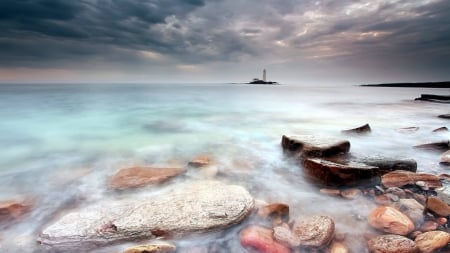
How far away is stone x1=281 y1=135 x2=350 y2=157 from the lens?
15.0ft

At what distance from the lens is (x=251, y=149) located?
6.11m

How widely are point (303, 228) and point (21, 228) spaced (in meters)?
3.18

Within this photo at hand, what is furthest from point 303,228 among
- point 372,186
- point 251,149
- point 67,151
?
point 67,151

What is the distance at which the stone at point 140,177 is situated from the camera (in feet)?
12.6

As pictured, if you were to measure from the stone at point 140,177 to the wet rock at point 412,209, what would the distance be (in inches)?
130

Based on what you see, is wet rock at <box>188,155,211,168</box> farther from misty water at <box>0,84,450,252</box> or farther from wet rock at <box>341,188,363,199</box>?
wet rock at <box>341,188,363,199</box>

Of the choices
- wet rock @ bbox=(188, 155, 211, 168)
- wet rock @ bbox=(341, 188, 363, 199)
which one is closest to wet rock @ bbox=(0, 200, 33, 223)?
wet rock @ bbox=(188, 155, 211, 168)

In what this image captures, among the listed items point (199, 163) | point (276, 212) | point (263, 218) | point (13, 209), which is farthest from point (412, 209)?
point (13, 209)

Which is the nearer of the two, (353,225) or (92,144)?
(353,225)

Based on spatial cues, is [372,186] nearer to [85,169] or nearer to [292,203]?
[292,203]

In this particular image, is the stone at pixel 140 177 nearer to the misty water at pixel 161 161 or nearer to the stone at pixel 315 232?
the misty water at pixel 161 161

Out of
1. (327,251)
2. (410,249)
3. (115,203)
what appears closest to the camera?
(410,249)

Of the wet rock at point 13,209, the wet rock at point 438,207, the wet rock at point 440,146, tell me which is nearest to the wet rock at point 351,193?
the wet rock at point 438,207

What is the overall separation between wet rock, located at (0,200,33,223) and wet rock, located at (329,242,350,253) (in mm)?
3680
